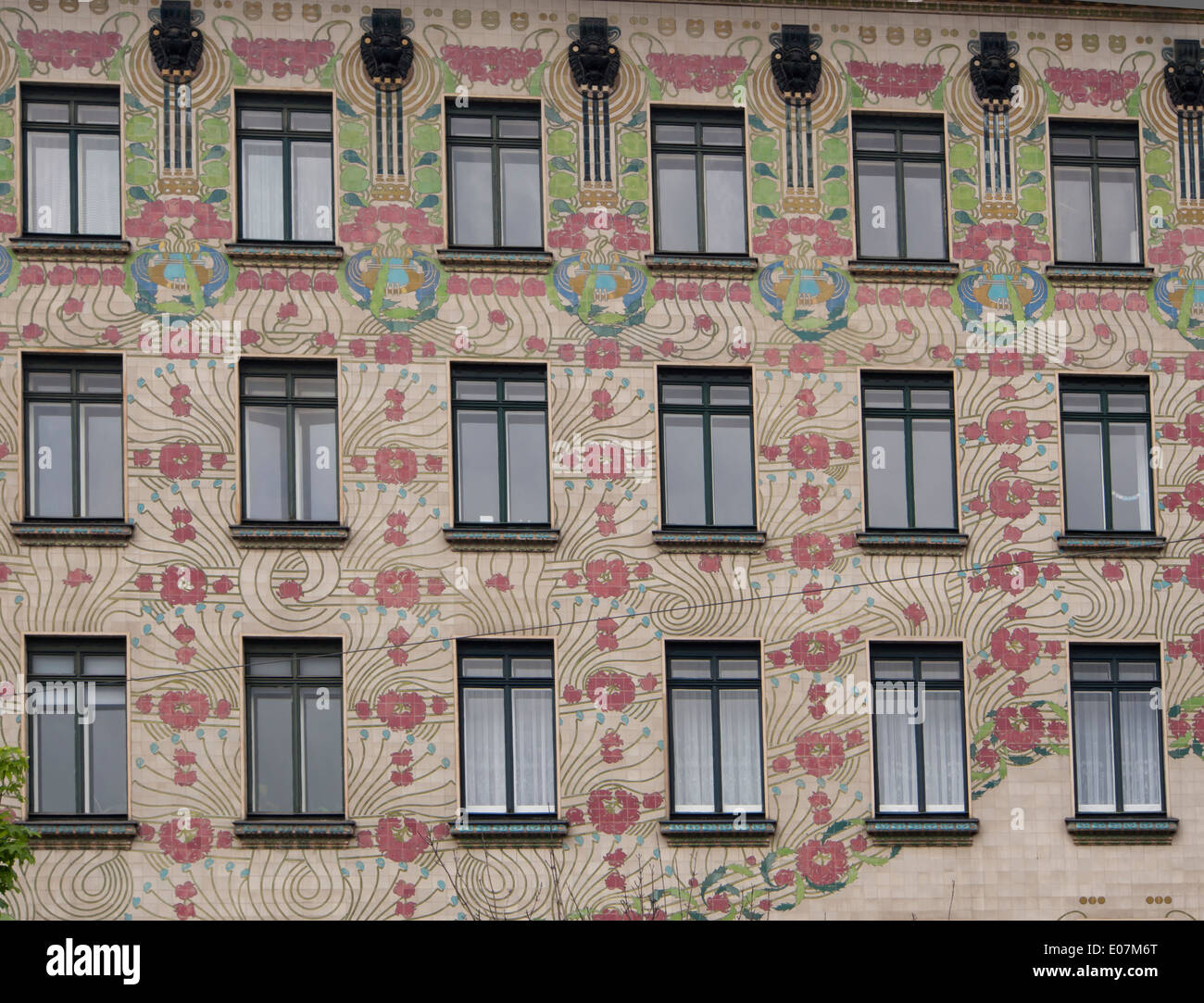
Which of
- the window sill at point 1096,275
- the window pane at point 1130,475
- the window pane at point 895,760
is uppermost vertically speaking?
the window sill at point 1096,275

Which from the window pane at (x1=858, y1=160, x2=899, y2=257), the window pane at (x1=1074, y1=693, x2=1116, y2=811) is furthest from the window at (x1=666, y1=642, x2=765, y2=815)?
the window pane at (x1=858, y1=160, x2=899, y2=257)

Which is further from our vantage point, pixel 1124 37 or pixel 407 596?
pixel 1124 37

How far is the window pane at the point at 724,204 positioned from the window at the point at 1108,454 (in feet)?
16.2

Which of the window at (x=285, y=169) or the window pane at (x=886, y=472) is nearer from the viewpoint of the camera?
the window at (x=285, y=169)

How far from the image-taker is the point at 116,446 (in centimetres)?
3231

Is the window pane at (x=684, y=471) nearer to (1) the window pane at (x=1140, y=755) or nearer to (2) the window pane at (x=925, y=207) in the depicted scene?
(2) the window pane at (x=925, y=207)

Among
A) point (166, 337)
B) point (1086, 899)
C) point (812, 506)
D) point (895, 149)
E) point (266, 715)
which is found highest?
point (895, 149)

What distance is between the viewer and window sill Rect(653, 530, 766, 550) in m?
32.5

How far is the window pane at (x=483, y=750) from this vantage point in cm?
3183

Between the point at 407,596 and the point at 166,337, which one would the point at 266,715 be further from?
the point at 166,337

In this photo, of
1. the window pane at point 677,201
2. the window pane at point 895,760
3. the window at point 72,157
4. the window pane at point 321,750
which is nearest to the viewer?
the window pane at point 321,750

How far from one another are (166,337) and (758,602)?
849 centimetres

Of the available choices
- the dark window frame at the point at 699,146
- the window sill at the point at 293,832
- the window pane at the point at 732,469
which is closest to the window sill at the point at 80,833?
the window sill at the point at 293,832

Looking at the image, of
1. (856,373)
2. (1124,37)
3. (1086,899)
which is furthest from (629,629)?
(1124,37)
